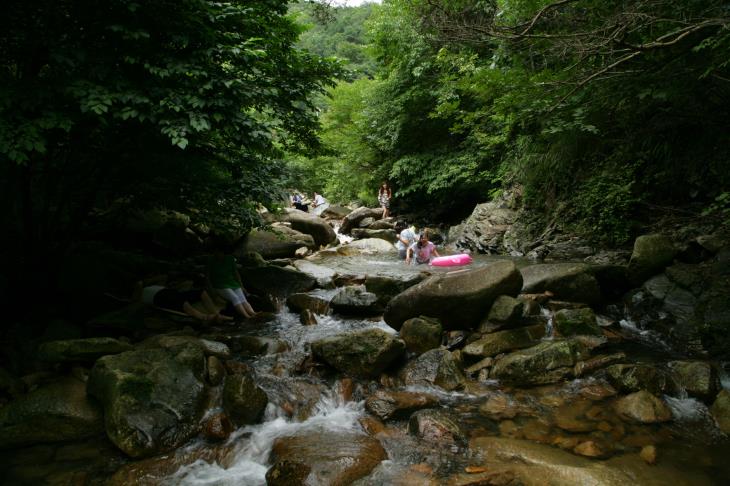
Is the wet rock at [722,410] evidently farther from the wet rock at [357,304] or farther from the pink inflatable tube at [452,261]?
the pink inflatable tube at [452,261]

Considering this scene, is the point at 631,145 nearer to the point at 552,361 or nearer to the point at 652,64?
the point at 652,64

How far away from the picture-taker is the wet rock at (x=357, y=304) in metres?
7.09

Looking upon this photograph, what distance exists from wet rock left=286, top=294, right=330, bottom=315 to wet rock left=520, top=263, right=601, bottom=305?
367cm

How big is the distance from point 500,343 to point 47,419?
523 cm

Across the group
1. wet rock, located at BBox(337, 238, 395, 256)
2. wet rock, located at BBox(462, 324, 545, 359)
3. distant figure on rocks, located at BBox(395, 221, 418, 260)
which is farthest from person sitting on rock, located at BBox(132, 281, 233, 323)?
wet rock, located at BBox(337, 238, 395, 256)

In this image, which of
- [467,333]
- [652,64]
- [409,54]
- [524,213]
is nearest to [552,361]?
[467,333]

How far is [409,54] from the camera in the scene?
16.1 m

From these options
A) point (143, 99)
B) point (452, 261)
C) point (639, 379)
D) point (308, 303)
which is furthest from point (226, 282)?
point (639, 379)

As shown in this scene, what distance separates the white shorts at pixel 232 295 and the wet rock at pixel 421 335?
3.30 m

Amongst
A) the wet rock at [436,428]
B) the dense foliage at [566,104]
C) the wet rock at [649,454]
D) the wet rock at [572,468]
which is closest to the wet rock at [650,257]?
the dense foliage at [566,104]

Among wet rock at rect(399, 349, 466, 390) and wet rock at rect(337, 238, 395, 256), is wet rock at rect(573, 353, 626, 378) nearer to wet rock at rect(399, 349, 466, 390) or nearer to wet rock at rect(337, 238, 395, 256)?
wet rock at rect(399, 349, 466, 390)

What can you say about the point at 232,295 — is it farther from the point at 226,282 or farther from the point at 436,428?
the point at 436,428

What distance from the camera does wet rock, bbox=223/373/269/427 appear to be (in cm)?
407

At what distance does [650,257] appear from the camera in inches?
259
